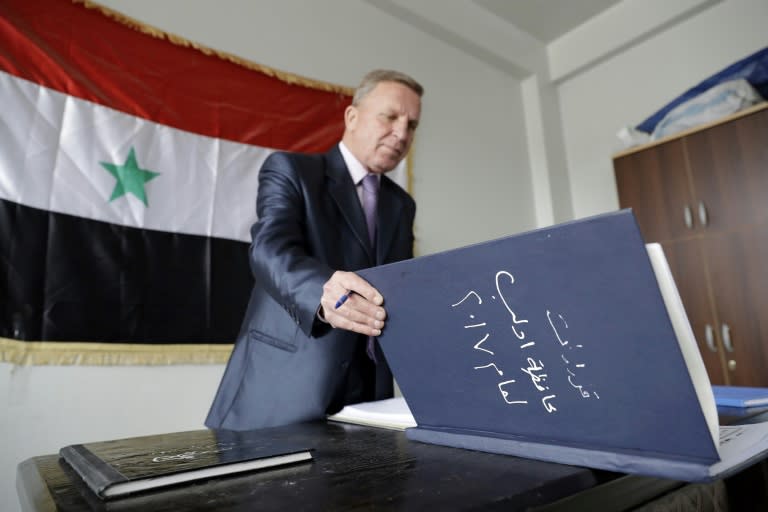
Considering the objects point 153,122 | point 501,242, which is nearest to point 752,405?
point 501,242

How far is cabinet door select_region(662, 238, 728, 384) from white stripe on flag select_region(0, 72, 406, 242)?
2093 mm

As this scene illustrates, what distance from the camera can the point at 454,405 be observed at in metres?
0.58

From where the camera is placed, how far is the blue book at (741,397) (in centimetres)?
78

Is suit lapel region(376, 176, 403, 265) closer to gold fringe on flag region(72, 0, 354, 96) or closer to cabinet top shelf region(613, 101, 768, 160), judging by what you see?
gold fringe on flag region(72, 0, 354, 96)

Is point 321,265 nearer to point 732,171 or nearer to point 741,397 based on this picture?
point 741,397

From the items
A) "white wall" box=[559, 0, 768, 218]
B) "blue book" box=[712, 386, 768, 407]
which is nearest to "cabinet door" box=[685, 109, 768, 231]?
"white wall" box=[559, 0, 768, 218]

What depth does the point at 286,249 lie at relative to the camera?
0.94 meters

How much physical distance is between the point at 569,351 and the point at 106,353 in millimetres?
1623

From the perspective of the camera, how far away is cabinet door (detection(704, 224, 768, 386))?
2.24 metres

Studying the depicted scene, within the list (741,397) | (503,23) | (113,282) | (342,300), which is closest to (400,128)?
(342,300)

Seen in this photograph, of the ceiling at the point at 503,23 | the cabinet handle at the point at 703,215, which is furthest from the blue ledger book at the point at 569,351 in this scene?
the ceiling at the point at 503,23

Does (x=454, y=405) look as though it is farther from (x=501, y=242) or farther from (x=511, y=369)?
(x=501, y=242)

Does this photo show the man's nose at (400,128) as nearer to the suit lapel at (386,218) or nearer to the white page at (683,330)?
the suit lapel at (386,218)

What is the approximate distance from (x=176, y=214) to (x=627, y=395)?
177cm
